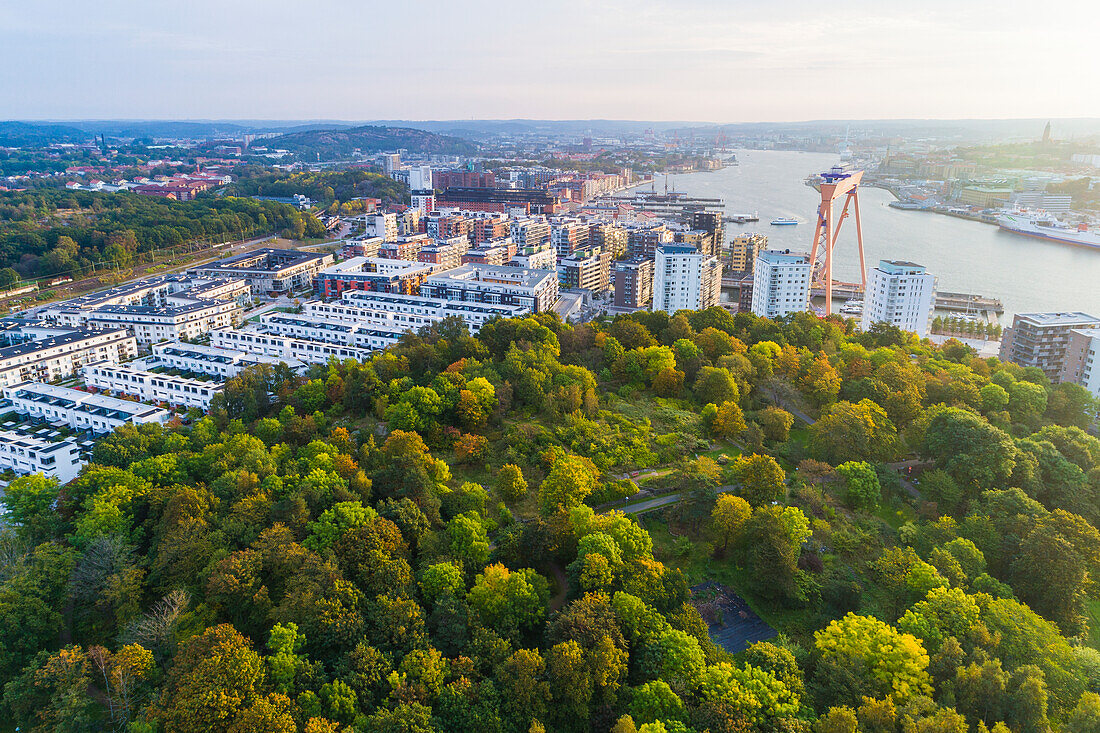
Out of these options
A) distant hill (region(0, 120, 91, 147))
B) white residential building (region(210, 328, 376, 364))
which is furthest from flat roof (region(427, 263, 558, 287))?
distant hill (region(0, 120, 91, 147))

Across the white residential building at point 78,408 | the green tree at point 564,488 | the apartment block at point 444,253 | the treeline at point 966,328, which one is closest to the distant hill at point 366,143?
the apartment block at point 444,253

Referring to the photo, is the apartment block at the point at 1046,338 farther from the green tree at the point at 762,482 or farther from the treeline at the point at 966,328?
the green tree at the point at 762,482

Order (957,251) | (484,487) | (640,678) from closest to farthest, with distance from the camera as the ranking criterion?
(640,678) → (484,487) → (957,251)

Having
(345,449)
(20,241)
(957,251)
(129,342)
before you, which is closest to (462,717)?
(345,449)

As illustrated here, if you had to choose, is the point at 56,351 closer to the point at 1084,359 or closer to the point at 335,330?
the point at 335,330

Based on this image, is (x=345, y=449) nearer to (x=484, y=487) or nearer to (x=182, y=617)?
(x=484, y=487)

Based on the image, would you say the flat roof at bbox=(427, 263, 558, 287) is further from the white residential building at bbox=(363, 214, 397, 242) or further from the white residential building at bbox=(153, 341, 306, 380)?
the white residential building at bbox=(363, 214, 397, 242)

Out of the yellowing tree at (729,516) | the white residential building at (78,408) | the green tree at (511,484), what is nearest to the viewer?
the yellowing tree at (729,516)
